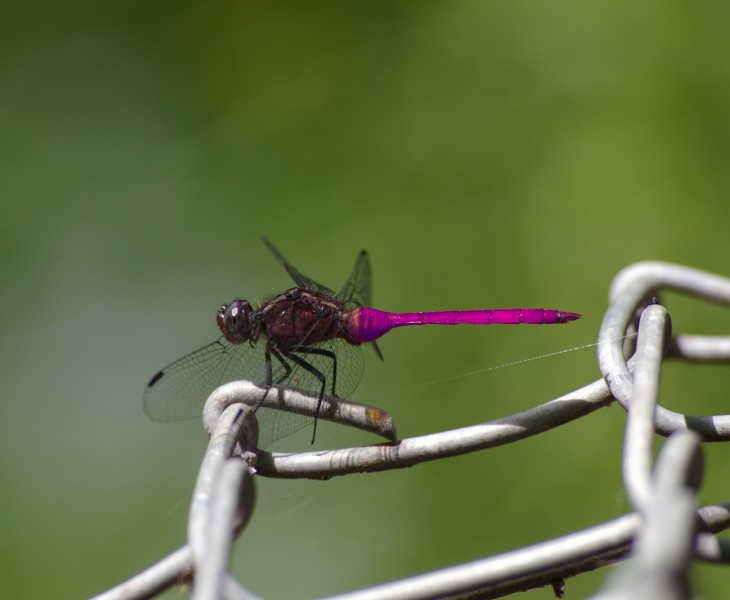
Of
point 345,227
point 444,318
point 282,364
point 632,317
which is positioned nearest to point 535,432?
point 632,317

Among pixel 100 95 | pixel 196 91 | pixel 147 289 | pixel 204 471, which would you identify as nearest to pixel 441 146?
pixel 196 91

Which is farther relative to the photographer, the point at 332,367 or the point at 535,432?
the point at 332,367

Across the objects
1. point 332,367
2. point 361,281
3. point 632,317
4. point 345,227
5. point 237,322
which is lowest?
point 632,317

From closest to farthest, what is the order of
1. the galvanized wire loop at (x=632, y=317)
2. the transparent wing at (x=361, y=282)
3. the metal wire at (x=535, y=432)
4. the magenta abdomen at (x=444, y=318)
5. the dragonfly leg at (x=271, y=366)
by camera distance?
the metal wire at (x=535, y=432) < the galvanized wire loop at (x=632, y=317) < the magenta abdomen at (x=444, y=318) < the dragonfly leg at (x=271, y=366) < the transparent wing at (x=361, y=282)

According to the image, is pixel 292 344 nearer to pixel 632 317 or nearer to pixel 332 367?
pixel 332 367

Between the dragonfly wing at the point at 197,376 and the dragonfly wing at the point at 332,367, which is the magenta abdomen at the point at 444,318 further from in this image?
the dragonfly wing at the point at 197,376

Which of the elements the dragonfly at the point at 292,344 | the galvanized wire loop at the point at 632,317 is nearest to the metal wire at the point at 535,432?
the galvanized wire loop at the point at 632,317

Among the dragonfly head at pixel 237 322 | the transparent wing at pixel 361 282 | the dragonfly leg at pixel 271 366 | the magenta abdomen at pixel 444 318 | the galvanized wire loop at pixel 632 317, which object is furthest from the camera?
the transparent wing at pixel 361 282

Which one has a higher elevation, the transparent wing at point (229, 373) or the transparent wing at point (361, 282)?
the transparent wing at point (361, 282)
